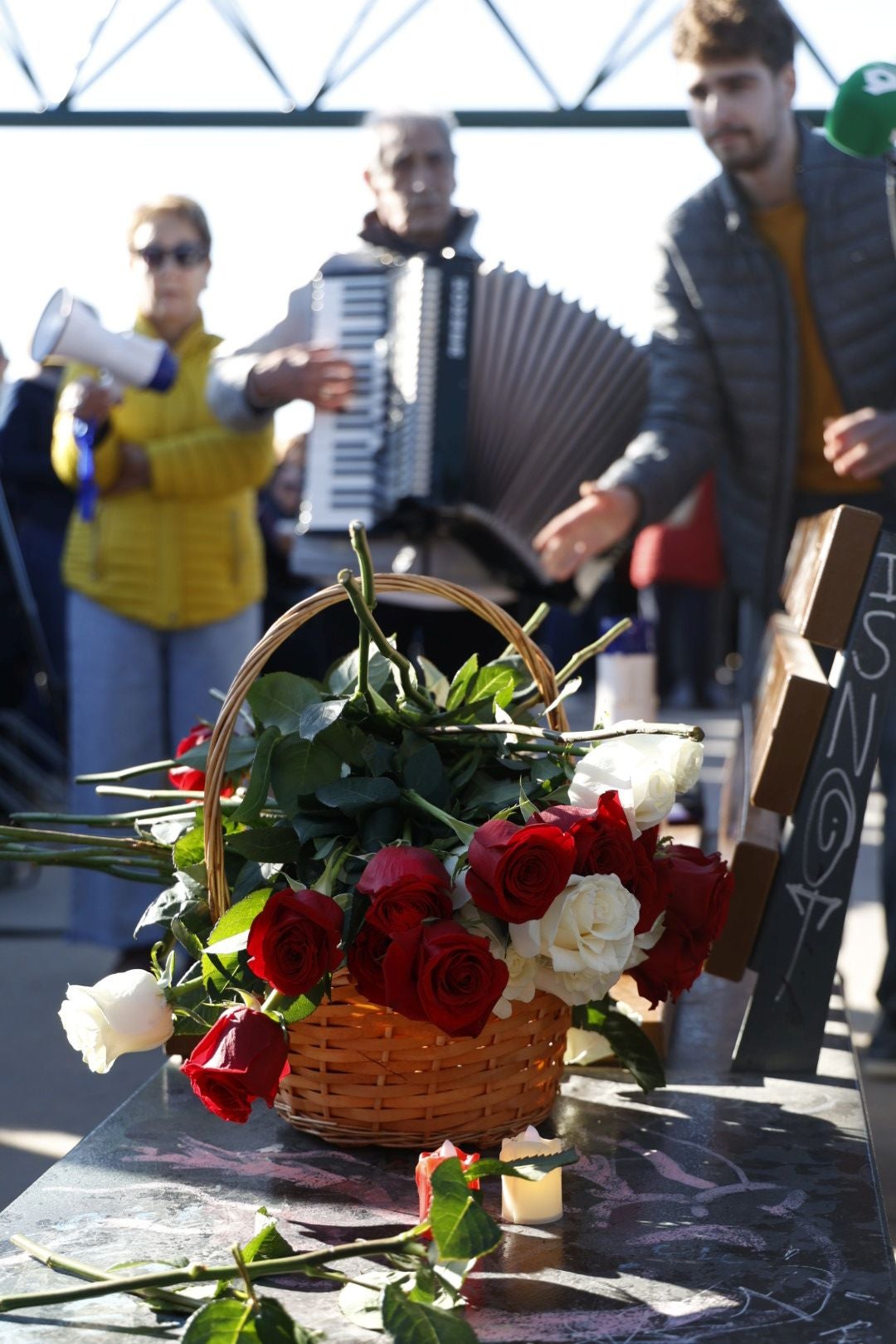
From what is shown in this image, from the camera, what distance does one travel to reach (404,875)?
3.70 feet

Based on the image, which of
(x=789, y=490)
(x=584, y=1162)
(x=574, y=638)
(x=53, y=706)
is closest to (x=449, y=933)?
(x=584, y=1162)

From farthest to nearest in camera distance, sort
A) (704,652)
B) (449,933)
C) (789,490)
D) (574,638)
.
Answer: (704,652) → (574,638) → (789,490) → (449,933)

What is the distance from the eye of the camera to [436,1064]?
1221mm

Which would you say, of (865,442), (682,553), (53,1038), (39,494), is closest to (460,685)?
(865,442)

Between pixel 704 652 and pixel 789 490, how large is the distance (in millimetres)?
6399

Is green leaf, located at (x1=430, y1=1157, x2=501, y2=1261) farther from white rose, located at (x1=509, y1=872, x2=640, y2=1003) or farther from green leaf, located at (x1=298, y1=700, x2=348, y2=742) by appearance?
green leaf, located at (x1=298, y1=700, x2=348, y2=742)

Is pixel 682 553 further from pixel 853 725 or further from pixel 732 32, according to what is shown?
pixel 853 725

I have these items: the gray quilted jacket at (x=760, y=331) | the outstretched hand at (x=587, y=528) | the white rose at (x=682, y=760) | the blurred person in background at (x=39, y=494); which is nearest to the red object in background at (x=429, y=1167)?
the white rose at (x=682, y=760)

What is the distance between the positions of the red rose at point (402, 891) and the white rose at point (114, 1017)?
211mm

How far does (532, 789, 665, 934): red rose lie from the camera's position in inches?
45.8

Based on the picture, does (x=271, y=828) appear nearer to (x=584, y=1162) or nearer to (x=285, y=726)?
(x=285, y=726)

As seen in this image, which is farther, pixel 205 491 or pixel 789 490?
pixel 205 491

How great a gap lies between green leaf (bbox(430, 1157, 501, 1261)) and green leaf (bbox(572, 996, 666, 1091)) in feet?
1.33

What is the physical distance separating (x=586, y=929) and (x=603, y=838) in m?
0.07
